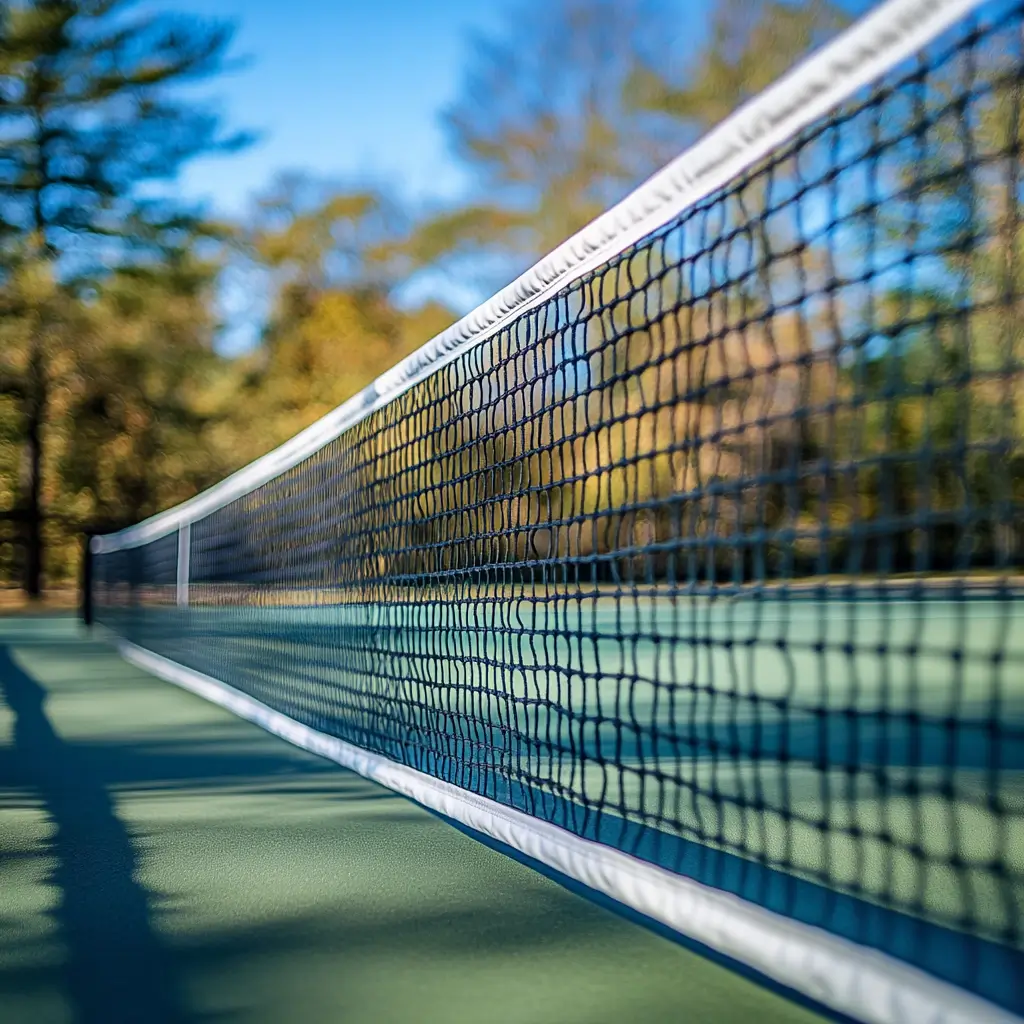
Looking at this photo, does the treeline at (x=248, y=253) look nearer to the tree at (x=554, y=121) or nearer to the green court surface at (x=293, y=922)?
the tree at (x=554, y=121)

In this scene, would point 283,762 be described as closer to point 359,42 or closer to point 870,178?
point 870,178

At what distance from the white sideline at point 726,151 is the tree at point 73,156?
54.5 ft

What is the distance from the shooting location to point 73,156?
64.4ft

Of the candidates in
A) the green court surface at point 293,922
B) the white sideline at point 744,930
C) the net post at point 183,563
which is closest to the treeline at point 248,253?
the net post at point 183,563

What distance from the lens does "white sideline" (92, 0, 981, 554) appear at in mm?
1688

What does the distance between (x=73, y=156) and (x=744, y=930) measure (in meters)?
19.9

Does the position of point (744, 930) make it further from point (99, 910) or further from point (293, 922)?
point (99, 910)

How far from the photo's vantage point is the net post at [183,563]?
884cm

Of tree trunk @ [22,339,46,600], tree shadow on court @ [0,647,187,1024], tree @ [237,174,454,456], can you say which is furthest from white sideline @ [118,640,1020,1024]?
tree @ [237,174,454,456]

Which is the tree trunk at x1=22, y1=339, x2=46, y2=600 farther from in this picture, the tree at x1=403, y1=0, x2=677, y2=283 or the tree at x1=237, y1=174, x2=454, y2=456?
the tree at x1=403, y1=0, x2=677, y2=283

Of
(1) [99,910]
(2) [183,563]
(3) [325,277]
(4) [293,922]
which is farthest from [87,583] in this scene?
(3) [325,277]

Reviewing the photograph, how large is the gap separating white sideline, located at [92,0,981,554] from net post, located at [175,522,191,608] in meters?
5.42

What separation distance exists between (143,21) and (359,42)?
28.7m

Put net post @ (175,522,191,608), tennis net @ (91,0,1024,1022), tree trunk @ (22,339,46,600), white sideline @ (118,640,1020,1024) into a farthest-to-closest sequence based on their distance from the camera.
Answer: tree trunk @ (22,339,46,600)
net post @ (175,522,191,608)
tennis net @ (91,0,1024,1022)
white sideline @ (118,640,1020,1024)
